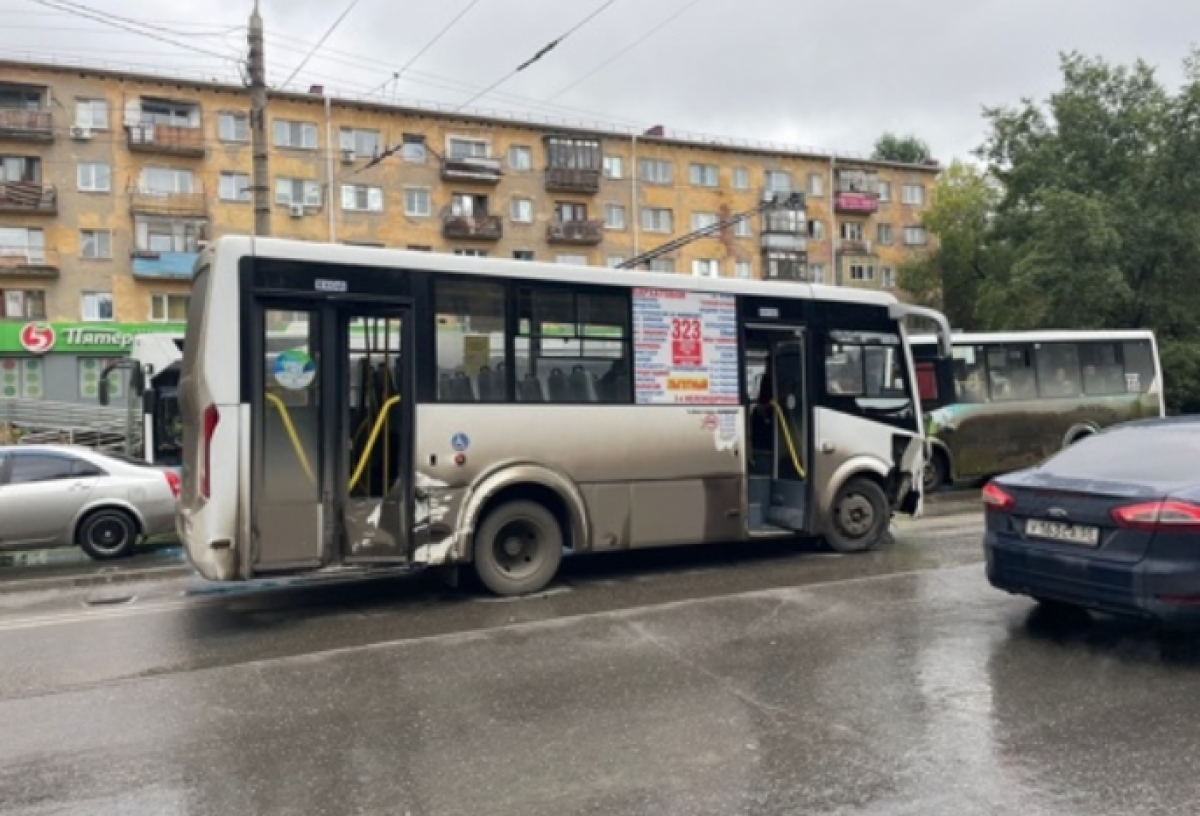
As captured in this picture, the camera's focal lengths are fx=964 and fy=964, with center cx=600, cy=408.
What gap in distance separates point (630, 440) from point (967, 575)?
3.41m

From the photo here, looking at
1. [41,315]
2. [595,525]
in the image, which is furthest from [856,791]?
[41,315]

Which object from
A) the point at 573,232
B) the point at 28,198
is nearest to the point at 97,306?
the point at 28,198

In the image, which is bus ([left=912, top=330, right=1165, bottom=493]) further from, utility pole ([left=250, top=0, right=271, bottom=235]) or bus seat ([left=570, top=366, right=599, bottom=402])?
utility pole ([left=250, top=0, right=271, bottom=235])

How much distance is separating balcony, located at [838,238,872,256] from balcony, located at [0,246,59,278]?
4205 cm

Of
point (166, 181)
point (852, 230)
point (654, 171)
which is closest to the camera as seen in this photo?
point (166, 181)

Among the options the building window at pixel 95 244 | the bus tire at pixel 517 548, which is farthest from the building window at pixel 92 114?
the bus tire at pixel 517 548

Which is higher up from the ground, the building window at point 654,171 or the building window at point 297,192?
the building window at point 654,171

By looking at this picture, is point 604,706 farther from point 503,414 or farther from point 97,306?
point 97,306

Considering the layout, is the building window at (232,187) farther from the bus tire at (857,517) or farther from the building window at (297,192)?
the bus tire at (857,517)

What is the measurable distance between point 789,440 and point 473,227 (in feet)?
130

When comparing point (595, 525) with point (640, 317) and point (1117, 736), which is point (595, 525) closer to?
point (640, 317)

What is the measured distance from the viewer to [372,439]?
26.4 feet

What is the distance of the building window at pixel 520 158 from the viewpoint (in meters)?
49.9

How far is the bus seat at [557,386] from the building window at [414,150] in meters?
41.1
